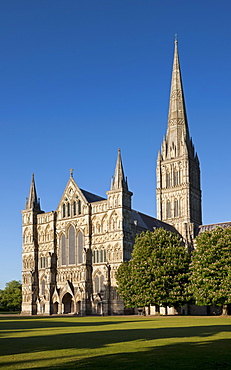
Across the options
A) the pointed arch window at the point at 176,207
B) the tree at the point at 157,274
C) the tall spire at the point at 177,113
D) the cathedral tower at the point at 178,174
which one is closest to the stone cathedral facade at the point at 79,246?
the pointed arch window at the point at 176,207

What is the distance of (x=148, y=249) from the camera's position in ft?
230

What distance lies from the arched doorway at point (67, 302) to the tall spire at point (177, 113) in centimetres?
5360

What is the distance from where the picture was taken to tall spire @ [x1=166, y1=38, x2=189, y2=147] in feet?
411

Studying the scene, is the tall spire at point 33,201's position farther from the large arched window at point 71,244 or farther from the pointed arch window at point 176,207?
the pointed arch window at point 176,207

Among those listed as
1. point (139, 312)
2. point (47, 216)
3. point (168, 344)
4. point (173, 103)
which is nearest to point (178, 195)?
point (173, 103)

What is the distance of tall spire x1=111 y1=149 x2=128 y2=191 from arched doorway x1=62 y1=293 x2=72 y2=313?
23.3 meters

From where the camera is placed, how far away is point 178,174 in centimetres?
12125

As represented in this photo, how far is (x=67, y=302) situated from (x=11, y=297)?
127 feet

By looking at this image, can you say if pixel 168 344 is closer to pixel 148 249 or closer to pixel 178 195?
pixel 148 249

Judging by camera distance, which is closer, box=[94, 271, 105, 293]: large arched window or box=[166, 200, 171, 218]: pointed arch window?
box=[94, 271, 105, 293]: large arched window

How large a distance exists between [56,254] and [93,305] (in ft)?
48.3

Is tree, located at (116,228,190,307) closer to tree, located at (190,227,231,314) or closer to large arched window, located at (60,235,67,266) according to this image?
tree, located at (190,227,231,314)

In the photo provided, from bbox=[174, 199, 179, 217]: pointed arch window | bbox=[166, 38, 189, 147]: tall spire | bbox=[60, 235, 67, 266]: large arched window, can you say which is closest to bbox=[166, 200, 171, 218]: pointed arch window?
bbox=[174, 199, 179, 217]: pointed arch window

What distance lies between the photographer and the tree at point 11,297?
123 m
